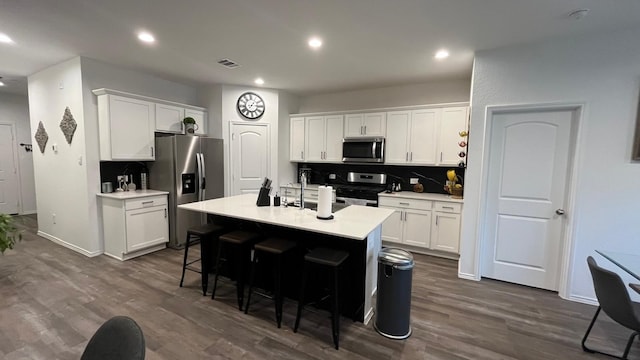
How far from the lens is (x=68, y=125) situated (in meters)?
3.94

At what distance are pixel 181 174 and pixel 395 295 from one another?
11.4 feet

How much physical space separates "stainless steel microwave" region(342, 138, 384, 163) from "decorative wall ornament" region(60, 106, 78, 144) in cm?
403

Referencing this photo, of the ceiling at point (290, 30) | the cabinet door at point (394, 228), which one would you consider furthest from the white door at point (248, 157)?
the cabinet door at point (394, 228)

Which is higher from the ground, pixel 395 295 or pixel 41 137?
pixel 41 137

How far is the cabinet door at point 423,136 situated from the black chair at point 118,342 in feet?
13.8

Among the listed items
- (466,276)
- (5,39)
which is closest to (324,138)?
(466,276)

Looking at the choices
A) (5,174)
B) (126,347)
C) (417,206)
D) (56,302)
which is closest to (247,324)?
(126,347)

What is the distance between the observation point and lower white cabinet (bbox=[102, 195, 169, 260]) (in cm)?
374

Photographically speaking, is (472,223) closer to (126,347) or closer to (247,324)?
(247,324)

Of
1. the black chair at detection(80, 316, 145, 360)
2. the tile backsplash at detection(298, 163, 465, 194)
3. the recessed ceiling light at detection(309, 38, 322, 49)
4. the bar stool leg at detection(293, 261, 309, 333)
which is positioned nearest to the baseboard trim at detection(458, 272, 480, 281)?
the tile backsplash at detection(298, 163, 465, 194)

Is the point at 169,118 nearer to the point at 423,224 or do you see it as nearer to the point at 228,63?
the point at 228,63

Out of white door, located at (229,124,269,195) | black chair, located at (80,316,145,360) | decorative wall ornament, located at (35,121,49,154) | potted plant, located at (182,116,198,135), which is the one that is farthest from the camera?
white door, located at (229,124,269,195)

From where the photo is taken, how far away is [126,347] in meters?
0.90

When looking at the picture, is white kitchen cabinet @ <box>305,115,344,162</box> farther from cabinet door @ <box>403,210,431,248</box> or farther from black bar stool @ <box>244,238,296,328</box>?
black bar stool @ <box>244,238,296,328</box>
